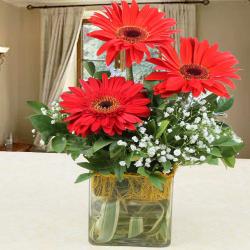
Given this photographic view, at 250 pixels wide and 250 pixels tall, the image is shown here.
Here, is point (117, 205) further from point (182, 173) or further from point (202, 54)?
point (182, 173)

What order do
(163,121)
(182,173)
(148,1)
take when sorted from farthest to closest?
(148,1) → (182,173) → (163,121)

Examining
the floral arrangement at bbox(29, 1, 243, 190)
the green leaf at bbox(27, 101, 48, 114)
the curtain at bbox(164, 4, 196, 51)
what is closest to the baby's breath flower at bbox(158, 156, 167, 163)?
the floral arrangement at bbox(29, 1, 243, 190)

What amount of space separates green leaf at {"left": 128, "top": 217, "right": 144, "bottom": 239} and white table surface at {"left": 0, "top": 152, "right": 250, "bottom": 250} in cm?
3

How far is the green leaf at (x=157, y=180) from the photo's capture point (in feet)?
2.10

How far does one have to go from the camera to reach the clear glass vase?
69 cm

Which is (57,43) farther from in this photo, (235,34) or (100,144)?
(100,144)

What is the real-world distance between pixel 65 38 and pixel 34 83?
2.55 feet

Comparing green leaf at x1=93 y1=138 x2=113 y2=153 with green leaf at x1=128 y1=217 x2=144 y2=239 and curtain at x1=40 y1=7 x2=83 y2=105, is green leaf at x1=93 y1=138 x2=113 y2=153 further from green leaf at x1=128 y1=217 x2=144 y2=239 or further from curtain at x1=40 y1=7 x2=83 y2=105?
curtain at x1=40 y1=7 x2=83 y2=105

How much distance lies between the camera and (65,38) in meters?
5.28

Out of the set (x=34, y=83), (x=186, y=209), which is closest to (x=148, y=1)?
(x=34, y=83)

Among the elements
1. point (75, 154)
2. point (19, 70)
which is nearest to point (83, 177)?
point (75, 154)

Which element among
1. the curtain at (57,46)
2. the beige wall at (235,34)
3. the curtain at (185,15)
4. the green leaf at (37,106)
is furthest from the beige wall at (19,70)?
the green leaf at (37,106)

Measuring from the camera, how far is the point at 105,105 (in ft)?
2.04

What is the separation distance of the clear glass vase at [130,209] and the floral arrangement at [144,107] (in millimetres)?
29
